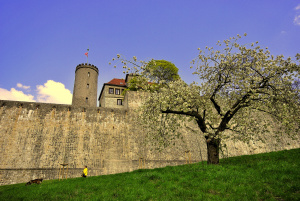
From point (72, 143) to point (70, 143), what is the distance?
0.74ft

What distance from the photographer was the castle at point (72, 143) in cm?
2172

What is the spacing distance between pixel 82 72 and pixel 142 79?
3440 centimetres

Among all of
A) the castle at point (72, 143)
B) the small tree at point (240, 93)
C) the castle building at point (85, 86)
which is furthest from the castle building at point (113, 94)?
the small tree at point (240, 93)

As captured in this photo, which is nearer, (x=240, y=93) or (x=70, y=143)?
(x=240, y=93)

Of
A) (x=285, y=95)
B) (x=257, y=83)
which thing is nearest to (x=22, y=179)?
(x=257, y=83)

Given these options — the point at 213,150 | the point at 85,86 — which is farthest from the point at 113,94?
the point at 213,150

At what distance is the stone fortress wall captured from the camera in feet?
71.3

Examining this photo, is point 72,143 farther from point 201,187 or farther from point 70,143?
point 201,187

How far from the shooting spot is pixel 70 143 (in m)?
23.9

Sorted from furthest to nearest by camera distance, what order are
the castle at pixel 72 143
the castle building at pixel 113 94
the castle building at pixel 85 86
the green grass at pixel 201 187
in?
1. the castle building at pixel 113 94
2. the castle building at pixel 85 86
3. the castle at pixel 72 143
4. the green grass at pixel 201 187

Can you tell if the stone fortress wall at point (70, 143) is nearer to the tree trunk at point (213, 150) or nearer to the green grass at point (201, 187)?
the tree trunk at point (213, 150)

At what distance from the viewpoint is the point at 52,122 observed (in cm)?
2459

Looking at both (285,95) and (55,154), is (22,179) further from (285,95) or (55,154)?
(285,95)

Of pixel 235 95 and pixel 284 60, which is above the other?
pixel 284 60
